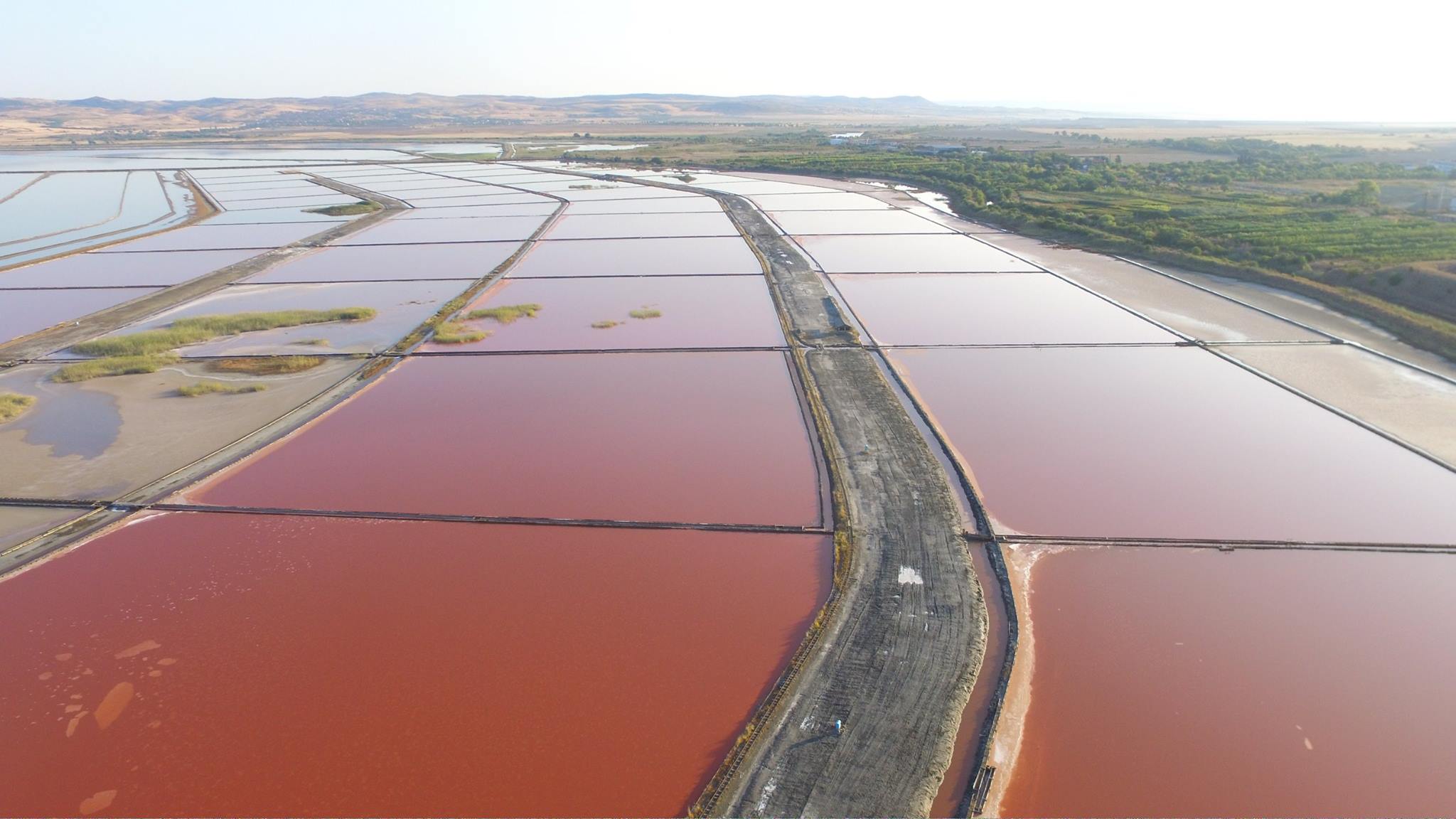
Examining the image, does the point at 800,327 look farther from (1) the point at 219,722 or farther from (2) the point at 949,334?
(1) the point at 219,722

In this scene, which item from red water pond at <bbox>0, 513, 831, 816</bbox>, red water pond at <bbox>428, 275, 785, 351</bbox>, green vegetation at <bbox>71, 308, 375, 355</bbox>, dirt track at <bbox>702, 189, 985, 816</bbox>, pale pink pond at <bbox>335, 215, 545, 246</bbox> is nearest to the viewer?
dirt track at <bbox>702, 189, 985, 816</bbox>

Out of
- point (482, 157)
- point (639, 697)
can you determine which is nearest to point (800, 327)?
point (639, 697)

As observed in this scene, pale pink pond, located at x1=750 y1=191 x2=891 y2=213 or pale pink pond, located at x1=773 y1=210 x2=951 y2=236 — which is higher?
pale pink pond, located at x1=750 y1=191 x2=891 y2=213

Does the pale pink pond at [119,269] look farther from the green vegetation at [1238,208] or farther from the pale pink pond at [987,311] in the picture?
the green vegetation at [1238,208]

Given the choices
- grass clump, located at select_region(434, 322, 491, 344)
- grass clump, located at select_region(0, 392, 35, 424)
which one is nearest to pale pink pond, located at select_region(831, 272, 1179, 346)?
grass clump, located at select_region(434, 322, 491, 344)

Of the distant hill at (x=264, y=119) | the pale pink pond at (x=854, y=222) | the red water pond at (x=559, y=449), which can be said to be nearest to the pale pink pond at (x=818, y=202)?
the pale pink pond at (x=854, y=222)

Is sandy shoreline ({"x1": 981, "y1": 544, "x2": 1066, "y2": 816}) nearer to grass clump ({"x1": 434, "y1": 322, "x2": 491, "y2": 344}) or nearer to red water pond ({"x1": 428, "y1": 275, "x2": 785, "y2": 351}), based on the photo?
red water pond ({"x1": 428, "y1": 275, "x2": 785, "y2": 351})
